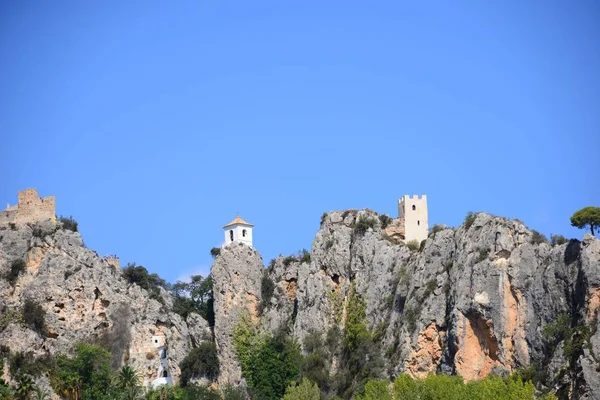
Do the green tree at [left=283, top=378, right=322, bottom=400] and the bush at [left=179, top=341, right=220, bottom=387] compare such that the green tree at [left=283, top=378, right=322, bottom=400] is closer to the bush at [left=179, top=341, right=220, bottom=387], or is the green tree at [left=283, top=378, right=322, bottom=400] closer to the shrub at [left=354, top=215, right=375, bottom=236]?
the bush at [left=179, top=341, right=220, bottom=387]

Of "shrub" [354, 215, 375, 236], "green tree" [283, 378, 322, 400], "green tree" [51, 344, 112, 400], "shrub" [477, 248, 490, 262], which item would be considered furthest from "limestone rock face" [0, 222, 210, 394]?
"shrub" [477, 248, 490, 262]

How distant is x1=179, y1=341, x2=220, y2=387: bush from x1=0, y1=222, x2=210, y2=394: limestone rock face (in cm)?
149

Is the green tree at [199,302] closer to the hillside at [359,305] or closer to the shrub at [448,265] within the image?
the hillside at [359,305]

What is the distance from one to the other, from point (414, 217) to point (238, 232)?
1516 cm

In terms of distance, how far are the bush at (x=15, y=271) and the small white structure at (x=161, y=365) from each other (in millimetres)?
12199

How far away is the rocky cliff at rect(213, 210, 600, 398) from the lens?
318ft

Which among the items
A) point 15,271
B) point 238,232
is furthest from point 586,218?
point 15,271

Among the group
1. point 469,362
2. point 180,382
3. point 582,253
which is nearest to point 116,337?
point 180,382

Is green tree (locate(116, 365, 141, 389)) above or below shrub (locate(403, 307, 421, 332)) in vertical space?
below

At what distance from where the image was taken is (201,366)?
11856cm

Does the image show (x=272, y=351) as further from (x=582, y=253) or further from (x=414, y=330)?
(x=582, y=253)

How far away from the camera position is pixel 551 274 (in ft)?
328

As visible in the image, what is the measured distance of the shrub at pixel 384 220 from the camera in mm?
120562

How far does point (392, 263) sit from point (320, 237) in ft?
26.6
